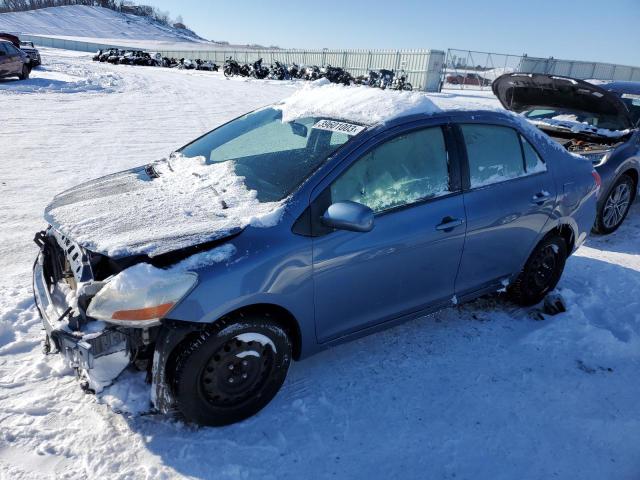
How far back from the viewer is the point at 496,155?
3369 mm

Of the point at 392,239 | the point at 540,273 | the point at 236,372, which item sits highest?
the point at 392,239

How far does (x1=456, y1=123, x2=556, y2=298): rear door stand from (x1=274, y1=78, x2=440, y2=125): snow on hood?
0.38 meters

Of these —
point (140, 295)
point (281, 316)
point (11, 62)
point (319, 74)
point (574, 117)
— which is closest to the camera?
point (140, 295)

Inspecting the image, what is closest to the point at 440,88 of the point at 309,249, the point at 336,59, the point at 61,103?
the point at 336,59

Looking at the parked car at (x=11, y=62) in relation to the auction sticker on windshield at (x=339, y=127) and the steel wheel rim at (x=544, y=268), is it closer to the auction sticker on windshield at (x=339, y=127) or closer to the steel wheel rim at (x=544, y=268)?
the auction sticker on windshield at (x=339, y=127)

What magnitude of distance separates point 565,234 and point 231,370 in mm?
3035

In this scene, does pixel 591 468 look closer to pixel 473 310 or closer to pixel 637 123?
pixel 473 310

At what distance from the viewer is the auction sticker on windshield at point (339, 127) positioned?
2.88 metres

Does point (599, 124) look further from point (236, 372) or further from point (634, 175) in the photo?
point (236, 372)

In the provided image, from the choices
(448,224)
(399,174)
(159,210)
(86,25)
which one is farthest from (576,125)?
(86,25)

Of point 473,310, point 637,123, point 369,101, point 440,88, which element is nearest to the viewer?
point 369,101

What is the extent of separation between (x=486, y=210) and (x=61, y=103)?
46.2 feet

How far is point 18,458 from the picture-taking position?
2.27 meters

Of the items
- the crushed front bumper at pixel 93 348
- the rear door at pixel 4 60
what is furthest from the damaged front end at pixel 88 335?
the rear door at pixel 4 60
